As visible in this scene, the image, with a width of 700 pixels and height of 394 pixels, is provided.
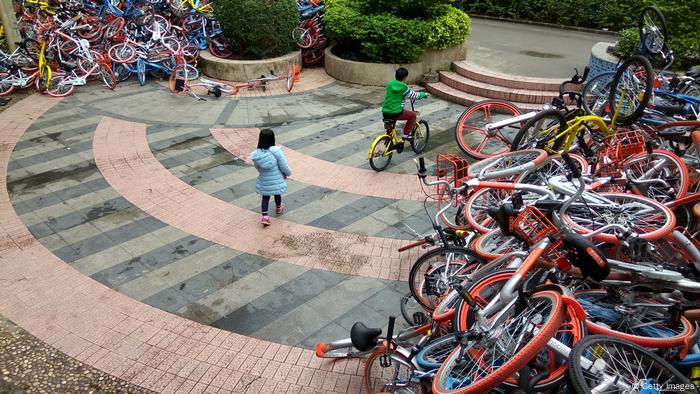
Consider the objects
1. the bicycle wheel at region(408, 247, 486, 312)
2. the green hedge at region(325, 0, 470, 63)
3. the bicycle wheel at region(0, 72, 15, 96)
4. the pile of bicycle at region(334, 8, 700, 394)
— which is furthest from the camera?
the green hedge at region(325, 0, 470, 63)

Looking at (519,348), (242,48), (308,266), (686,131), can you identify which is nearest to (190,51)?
(242,48)

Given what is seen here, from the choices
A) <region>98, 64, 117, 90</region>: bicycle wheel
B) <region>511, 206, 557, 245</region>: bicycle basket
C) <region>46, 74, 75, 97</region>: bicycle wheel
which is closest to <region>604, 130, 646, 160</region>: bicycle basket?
<region>511, 206, 557, 245</region>: bicycle basket

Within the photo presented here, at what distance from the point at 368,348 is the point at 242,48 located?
10725mm

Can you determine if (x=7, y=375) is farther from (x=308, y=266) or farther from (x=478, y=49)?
(x=478, y=49)

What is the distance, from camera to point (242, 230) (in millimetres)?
6527

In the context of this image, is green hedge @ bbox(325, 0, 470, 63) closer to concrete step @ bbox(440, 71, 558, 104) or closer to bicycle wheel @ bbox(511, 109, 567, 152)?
concrete step @ bbox(440, 71, 558, 104)

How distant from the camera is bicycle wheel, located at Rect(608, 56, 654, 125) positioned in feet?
20.5

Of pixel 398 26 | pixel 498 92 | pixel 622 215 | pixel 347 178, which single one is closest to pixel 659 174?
pixel 622 215

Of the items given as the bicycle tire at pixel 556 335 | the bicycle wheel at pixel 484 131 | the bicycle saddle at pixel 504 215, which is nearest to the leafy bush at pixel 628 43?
the bicycle wheel at pixel 484 131

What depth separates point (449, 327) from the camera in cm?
383

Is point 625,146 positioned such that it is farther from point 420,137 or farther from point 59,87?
point 59,87

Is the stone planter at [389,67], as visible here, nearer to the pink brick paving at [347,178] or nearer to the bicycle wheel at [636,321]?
the pink brick paving at [347,178]

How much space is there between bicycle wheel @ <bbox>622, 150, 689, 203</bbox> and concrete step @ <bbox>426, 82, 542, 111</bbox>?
5.08m

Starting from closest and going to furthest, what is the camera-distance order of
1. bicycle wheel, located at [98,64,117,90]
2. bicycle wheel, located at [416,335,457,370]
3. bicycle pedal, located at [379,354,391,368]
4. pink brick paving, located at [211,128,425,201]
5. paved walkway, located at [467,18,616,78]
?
1. bicycle wheel, located at [416,335,457,370]
2. bicycle pedal, located at [379,354,391,368]
3. pink brick paving, located at [211,128,425,201]
4. bicycle wheel, located at [98,64,117,90]
5. paved walkway, located at [467,18,616,78]
